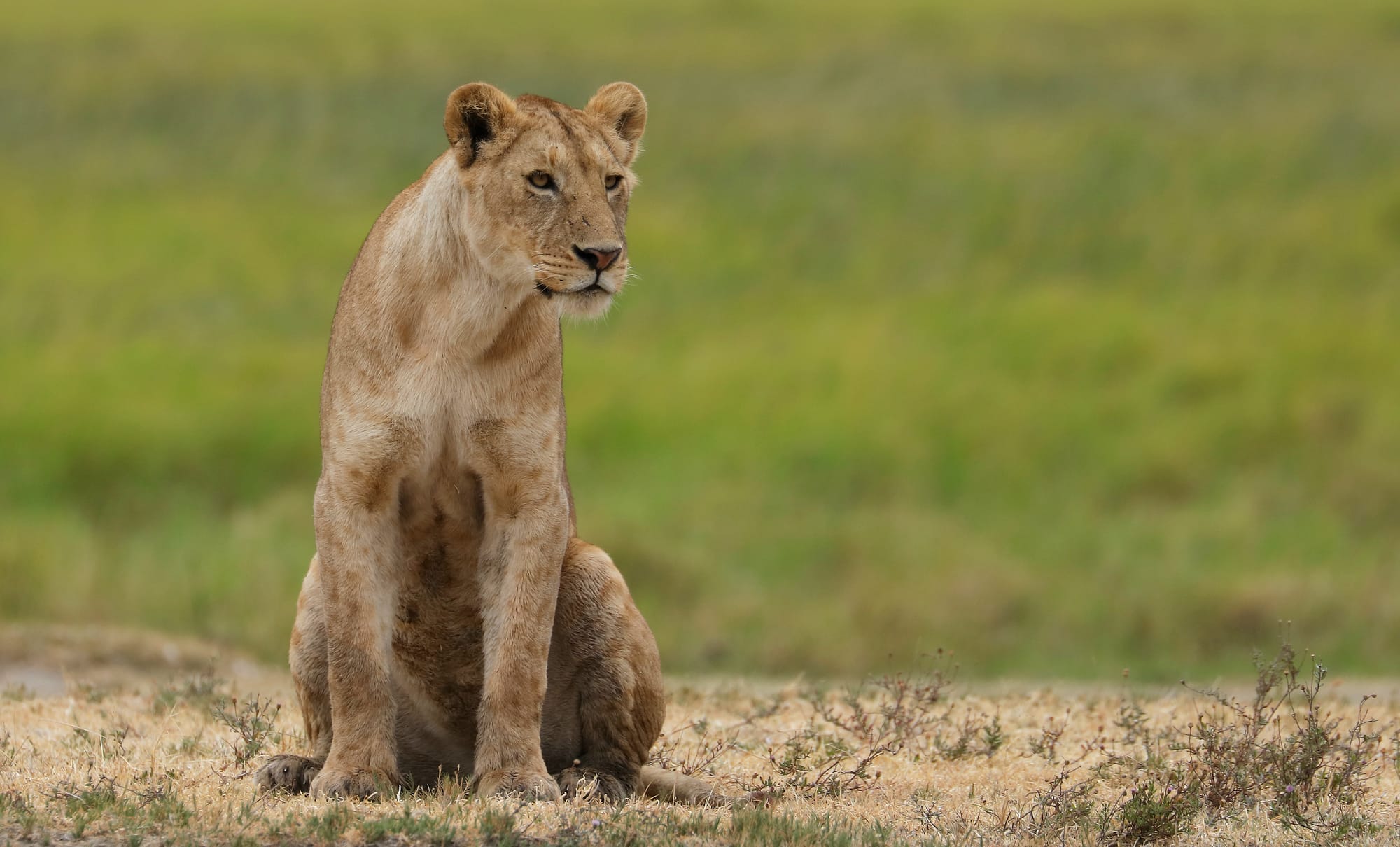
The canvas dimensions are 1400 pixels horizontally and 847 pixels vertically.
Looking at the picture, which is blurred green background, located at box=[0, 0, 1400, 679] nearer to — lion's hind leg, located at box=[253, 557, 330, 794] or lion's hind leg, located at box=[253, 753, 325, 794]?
lion's hind leg, located at box=[253, 557, 330, 794]

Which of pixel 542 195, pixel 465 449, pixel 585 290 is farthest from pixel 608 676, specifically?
pixel 542 195

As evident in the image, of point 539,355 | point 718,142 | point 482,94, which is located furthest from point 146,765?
point 718,142

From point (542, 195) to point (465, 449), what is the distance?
3.44 ft

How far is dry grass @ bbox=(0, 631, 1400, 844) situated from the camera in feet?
21.7

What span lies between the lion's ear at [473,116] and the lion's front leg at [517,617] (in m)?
1.35

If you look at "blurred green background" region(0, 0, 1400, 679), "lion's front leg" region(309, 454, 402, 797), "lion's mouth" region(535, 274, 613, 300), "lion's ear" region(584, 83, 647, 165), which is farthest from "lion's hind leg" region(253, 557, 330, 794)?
"blurred green background" region(0, 0, 1400, 679)

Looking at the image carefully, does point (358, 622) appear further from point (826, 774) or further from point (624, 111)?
point (624, 111)

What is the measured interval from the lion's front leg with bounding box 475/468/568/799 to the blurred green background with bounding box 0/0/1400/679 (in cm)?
1162

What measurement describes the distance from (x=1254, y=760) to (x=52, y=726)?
5992 millimetres

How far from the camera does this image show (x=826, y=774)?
27.1 feet

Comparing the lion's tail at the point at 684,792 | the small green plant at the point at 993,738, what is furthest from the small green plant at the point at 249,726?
the small green plant at the point at 993,738

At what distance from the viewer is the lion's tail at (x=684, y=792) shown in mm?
7691

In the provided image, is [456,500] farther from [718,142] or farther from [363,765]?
[718,142]

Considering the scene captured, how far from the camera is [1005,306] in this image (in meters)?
28.1
